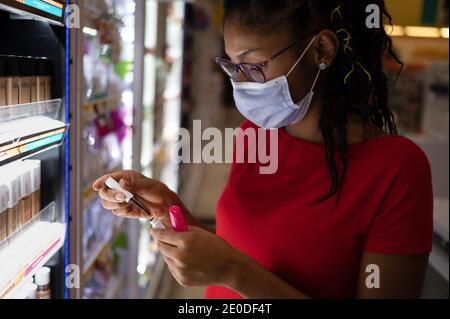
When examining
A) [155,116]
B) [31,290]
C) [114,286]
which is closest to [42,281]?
[31,290]

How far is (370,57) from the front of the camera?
130cm

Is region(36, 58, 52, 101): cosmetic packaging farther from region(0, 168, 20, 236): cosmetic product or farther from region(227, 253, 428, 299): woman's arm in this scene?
region(227, 253, 428, 299): woman's arm

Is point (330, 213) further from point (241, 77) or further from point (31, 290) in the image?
point (31, 290)

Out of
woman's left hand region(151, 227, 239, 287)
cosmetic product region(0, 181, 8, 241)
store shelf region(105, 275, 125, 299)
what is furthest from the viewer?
store shelf region(105, 275, 125, 299)

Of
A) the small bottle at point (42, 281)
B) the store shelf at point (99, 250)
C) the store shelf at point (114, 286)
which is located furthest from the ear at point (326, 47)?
the store shelf at point (114, 286)

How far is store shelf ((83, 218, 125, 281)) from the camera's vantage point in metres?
2.11

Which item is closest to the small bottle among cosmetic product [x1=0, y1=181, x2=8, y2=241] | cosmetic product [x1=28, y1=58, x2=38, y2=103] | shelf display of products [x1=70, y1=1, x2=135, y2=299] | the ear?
shelf display of products [x1=70, y1=1, x2=135, y2=299]

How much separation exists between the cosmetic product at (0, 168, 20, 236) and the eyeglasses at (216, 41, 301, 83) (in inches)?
29.1

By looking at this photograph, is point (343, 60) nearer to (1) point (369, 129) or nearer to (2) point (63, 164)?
(1) point (369, 129)

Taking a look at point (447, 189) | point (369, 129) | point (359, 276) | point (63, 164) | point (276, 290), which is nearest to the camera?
point (276, 290)

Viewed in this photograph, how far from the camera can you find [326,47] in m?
→ 1.25

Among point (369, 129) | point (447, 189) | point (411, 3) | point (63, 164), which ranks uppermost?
point (411, 3)
